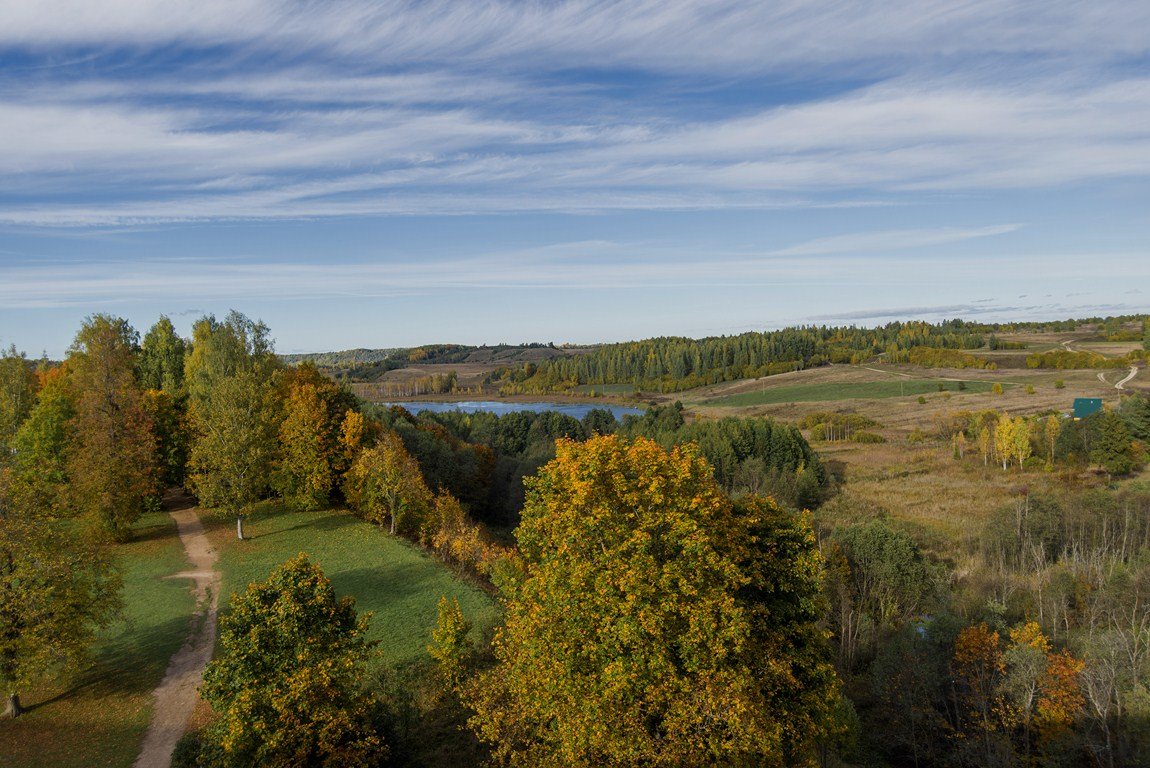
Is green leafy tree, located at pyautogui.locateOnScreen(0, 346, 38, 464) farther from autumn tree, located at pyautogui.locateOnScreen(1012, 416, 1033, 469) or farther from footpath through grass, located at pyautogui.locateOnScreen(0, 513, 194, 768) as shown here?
autumn tree, located at pyautogui.locateOnScreen(1012, 416, 1033, 469)

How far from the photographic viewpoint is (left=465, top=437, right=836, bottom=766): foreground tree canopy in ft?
48.4

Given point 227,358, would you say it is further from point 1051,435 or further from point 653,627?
point 1051,435

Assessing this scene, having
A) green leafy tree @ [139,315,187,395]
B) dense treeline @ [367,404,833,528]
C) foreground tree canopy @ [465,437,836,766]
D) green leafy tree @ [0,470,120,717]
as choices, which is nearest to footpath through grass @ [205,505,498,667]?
green leafy tree @ [0,470,120,717]

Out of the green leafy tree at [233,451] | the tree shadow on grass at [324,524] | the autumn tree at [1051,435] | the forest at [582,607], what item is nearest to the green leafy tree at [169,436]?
the forest at [582,607]

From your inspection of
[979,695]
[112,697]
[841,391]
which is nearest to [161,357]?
[112,697]

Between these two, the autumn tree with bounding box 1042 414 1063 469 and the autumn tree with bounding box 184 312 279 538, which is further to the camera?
the autumn tree with bounding box 1042 414 1063 469

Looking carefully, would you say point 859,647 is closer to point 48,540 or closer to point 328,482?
point 328,482

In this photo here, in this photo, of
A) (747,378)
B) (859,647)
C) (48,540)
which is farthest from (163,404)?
(747,378)

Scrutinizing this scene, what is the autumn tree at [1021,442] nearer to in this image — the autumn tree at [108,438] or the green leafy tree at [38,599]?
the autumn tree at [108,438]

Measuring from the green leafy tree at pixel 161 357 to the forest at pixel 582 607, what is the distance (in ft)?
8.70

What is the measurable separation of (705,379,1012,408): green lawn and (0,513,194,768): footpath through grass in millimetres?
139666

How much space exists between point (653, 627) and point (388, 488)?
30046mm

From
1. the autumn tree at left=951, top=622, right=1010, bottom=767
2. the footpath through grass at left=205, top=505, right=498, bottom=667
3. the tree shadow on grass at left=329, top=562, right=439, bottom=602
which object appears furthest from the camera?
the tree shadow on grass at left=329, top=562, right=439, bottom=602

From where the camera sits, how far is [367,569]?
34000 millimetres
